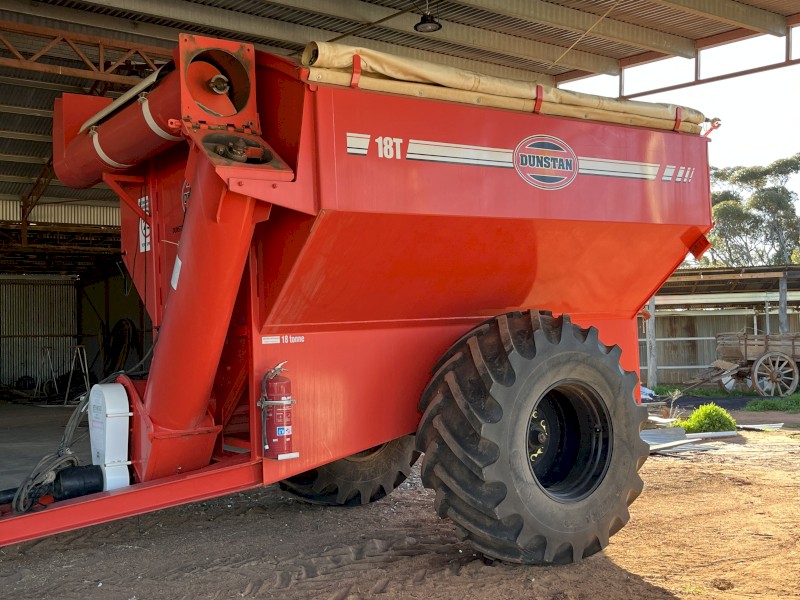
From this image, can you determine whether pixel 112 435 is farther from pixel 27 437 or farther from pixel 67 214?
pixel 67 214

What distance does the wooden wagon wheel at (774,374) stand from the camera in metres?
18.5

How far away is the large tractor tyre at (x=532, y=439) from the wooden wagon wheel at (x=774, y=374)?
1532cm

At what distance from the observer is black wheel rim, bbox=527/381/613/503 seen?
15.2ft

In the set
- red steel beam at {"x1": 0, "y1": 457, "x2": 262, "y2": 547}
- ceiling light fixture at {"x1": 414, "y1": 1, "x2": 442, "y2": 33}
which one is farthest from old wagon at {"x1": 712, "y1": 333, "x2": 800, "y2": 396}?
red steel beam at {"x1": 0, "y1": 457, "x2": 262, "y2": 547}

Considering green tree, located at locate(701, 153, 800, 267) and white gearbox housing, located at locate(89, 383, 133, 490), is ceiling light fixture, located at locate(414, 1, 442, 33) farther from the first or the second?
green tree, located at locate(701, 153, 800, 267)

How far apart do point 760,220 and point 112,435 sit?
131 ft

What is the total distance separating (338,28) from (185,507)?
259 inches

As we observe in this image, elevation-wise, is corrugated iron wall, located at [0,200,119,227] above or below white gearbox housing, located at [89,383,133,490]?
above

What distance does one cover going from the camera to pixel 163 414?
4211 millimetres

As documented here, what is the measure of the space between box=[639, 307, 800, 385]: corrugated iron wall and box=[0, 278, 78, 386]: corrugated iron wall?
726 inches

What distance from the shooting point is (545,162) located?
4.55 meters

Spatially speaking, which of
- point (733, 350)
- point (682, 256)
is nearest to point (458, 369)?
point (682, 256)

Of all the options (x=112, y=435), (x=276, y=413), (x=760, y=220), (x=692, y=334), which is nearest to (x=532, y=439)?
(x=276, y=413)

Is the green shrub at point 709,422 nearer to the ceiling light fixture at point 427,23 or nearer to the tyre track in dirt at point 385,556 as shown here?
the tyre track in dirt at point 385,556
